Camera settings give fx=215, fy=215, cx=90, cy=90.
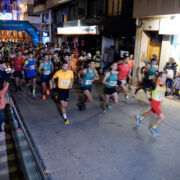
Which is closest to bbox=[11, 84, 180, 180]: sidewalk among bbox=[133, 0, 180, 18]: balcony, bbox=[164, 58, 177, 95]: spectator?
bbox=[164, 58, 177, 95]: spectator

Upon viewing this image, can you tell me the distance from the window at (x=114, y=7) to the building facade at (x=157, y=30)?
3359mm

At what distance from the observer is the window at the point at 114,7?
48.0 ft

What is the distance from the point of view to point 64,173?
14.9 ft

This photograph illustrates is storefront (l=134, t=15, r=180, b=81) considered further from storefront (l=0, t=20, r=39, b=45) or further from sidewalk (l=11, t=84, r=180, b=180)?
storefront (l=0, t=20, r=39, b=45)

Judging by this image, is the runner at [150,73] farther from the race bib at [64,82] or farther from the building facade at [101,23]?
the building facade at [101,23]

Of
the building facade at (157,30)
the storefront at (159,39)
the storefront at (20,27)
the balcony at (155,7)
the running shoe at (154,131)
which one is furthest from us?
the storefront at (20,27)

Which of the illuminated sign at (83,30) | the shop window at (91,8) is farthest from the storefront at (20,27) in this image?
the shop window at (91,8)

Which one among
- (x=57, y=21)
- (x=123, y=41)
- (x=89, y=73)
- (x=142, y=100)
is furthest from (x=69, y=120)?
(x=57, y=21)

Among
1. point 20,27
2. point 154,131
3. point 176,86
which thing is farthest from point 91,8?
point 20,27

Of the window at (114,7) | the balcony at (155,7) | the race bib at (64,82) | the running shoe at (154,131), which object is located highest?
the window at (114,7)

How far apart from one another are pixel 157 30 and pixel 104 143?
751 cm

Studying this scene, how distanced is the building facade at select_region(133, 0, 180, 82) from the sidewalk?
12.0 feet

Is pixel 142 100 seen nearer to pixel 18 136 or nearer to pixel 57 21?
pixel 18 136

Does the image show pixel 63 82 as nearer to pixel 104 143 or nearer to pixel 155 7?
pixel 104 143
